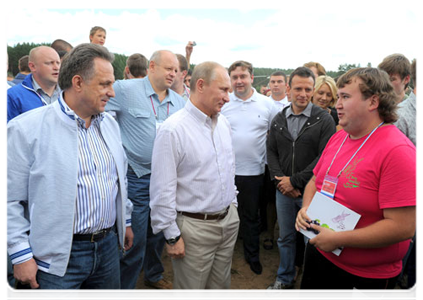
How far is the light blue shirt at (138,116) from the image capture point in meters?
2.92

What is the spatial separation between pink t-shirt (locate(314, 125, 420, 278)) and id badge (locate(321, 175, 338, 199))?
29mm

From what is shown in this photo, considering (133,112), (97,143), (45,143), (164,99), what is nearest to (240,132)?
(164,99)

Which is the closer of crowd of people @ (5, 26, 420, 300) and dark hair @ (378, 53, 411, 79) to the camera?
crowd of people @ (5, 26, 420, 300)

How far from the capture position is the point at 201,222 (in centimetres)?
219

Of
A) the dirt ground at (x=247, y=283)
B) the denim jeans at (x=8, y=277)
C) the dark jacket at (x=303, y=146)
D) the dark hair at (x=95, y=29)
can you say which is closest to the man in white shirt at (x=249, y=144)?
the dirt ground at (x=247, y=283)

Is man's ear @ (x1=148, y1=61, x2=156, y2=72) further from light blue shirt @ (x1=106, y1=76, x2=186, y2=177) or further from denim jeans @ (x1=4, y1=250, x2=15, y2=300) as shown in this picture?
denim jeans @ (x1=4, y1=250, x2=15, y2=300)

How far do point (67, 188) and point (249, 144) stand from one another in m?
2.44

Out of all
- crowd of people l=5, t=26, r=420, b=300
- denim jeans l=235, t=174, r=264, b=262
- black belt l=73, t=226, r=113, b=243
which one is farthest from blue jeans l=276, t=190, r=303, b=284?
black belt l=73, t=226, r=113, b=243

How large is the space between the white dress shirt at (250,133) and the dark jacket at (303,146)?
1.33ft

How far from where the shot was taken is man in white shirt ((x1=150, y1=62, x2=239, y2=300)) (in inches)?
81.7

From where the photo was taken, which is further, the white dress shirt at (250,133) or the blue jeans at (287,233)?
the white dress shirt at (250,133)

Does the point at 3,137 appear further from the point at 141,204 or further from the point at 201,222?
the point at 141,204

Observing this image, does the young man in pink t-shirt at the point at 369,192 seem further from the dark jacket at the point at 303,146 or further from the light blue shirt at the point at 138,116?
the light blue shirt at the point at 138,116

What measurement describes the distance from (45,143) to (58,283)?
76 cm
